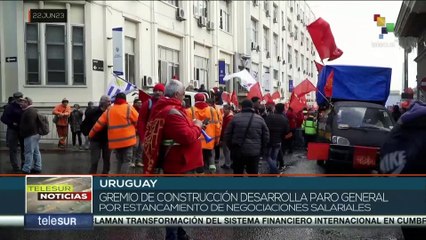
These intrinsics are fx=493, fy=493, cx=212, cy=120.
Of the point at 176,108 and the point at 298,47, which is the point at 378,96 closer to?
the point at 176,108

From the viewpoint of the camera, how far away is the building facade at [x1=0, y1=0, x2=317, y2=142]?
62.8 feet

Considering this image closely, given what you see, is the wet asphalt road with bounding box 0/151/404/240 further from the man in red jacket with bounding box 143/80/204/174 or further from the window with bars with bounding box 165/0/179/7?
the window with bars with bounding box 165/0/179/7

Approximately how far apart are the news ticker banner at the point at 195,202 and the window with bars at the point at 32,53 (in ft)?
53.1

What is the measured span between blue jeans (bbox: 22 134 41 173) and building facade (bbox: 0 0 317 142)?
673 centimetres

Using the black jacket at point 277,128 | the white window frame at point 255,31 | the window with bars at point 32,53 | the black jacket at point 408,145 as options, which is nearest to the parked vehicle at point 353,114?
the black jacket at point 277,128

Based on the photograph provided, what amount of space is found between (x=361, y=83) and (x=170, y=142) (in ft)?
36.1

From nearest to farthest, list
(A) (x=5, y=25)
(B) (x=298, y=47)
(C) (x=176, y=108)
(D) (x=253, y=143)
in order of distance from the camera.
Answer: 1. (C) (x=176, y=108)
2. (D) (x=253, y=143)
3. (A) (x=5, y=25)
4. (B) (x=298, y=47)

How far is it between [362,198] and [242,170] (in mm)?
4700

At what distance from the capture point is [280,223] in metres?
4.24

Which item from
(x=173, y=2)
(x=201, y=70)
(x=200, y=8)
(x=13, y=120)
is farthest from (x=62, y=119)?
(x=200, y=8)

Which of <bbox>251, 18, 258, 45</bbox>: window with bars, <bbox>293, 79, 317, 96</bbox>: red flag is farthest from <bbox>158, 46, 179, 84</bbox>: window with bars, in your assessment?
<bbox>251, 18, 258, 45</bbox>: window with bars

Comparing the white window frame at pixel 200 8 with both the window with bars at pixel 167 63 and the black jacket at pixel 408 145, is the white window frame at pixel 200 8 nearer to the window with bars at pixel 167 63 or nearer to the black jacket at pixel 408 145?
the window with bars at pixel 167 63

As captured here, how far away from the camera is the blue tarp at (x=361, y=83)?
48.1ft

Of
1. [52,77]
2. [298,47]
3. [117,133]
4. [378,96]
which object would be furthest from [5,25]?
[298,47]
